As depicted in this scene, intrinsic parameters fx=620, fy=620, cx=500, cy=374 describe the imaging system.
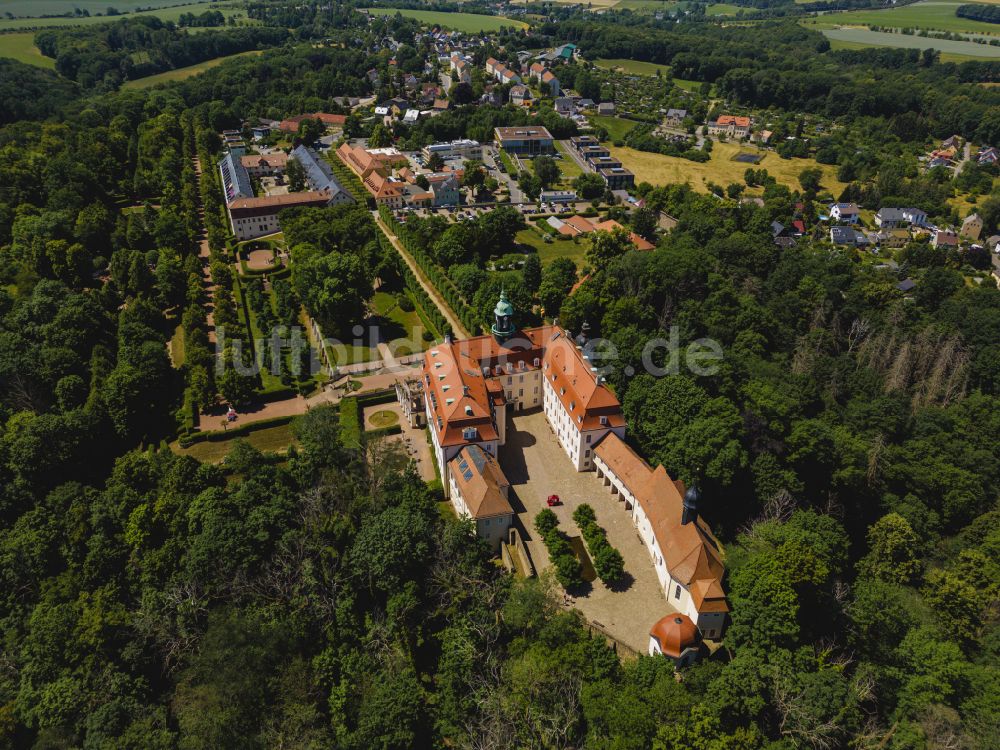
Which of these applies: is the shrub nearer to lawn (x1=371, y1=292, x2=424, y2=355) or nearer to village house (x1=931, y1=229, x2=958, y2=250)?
lawn (x1=371, y1=292, x2=424, y2=355)

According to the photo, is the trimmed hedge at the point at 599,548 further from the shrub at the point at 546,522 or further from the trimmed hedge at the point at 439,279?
the trimmed hedge at the point at 439,279

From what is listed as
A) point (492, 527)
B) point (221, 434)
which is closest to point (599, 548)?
point (492, 527)

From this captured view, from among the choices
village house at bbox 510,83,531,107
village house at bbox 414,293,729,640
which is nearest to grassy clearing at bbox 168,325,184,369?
village house at bbox 414,293,729,640

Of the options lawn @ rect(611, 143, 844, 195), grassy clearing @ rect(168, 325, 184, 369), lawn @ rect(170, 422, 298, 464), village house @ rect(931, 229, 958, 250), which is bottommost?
lawn @ rect(170, 422, 298, 464)

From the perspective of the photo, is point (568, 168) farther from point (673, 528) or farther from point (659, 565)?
point (659, 565)

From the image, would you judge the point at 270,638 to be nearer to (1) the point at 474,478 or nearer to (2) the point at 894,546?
(1) the point at 474,478

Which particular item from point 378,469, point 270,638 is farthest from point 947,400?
point 270,638
